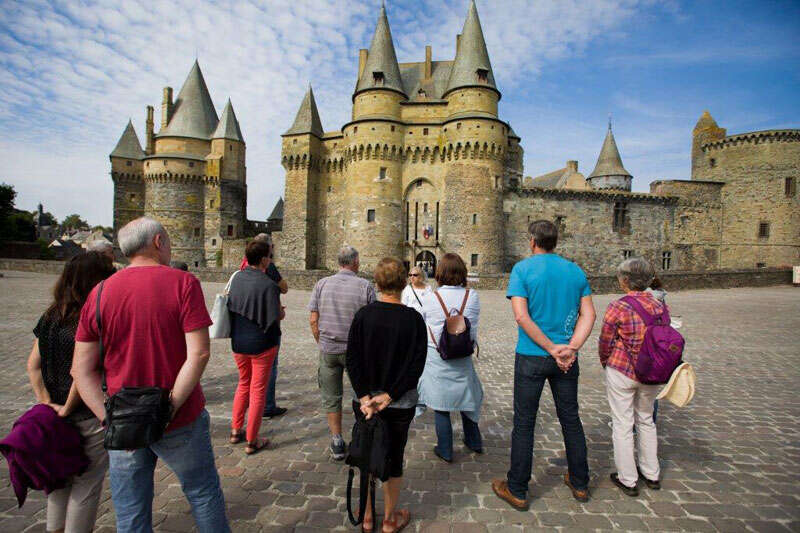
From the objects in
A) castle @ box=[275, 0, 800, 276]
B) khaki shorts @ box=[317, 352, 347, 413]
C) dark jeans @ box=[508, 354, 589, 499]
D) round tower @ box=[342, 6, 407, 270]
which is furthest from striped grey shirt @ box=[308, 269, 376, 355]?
round tower @ box=[342, 6, 407, 270]

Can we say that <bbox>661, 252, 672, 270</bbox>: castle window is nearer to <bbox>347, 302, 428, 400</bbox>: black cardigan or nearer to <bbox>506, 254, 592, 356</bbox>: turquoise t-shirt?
<bbox>506, 254, 592, 356</bbox>: turquoise t-shirt

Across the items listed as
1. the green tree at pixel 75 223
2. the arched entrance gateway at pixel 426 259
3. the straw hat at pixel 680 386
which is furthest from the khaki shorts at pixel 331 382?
the green tree at pixel 75 223

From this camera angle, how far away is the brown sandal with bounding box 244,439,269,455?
3902 millimetres

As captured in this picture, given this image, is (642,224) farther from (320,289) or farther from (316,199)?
(320,289)

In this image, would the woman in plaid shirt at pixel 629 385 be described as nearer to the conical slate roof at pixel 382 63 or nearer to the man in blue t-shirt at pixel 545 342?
the man in blue t-shirt at pixel 545 342

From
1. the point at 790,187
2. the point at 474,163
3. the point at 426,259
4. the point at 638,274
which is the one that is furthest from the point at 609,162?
the point at 638,274

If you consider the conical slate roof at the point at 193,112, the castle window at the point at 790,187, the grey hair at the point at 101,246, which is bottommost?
the grey hair at the point at 101,246

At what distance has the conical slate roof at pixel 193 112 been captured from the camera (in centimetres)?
3709

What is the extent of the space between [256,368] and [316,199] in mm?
31974

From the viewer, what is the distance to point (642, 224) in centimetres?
3494

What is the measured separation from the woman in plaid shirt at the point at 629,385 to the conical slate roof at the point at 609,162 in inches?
1652

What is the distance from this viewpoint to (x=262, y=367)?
3951 millimetres

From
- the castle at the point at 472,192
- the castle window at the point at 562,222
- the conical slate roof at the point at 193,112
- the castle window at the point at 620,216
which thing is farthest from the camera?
the conical slate roof at the point at 193,112

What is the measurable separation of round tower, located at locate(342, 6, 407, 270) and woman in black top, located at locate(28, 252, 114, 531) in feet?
89.8
